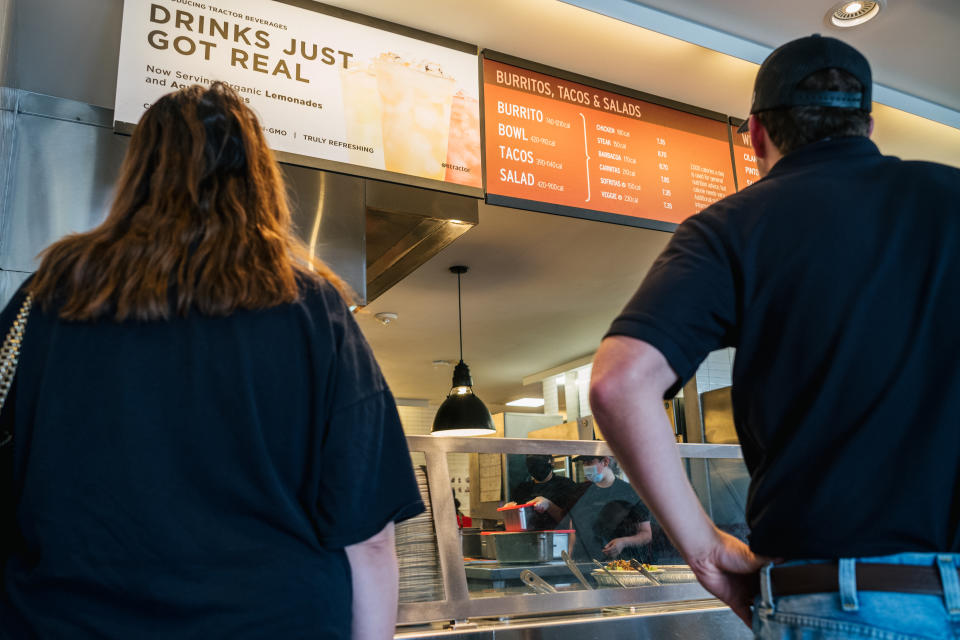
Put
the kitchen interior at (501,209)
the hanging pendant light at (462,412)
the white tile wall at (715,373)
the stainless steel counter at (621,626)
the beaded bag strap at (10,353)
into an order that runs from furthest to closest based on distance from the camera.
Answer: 1. the white tile wall at (715,373)
2. the hanging pendant light at (462,412)
3. the kitchen interior at (501,209)
4. the stainless steel counter at (621,626)
5. the beaded bag strap at (10,353)

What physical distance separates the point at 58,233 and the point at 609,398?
220cm

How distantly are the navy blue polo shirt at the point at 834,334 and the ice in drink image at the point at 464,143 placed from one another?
2.06m

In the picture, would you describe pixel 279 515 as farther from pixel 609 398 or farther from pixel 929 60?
pixel 929 60

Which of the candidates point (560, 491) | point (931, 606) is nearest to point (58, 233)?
point (560, 491)

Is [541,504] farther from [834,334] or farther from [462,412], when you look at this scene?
[462,412]

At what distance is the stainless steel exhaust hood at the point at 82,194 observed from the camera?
2.45m

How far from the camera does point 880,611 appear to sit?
884 mm

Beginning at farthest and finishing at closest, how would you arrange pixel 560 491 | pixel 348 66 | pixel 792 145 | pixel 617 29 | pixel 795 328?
pixel 617 29, pixel 348 66, pixel 560 491, pixel 792 145, pixel 795 328

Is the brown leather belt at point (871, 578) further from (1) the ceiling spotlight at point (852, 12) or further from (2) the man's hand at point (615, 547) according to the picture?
(1) the ceiling spotlight at point (852, 12)

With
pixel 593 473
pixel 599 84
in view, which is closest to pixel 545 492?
pixel 593 473

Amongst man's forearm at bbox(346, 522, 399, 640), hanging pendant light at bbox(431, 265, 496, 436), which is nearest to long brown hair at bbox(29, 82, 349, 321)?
man's forearm at bbox(346, 522, 399, 640)

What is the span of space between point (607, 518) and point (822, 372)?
164cm

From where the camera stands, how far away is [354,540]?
95cm

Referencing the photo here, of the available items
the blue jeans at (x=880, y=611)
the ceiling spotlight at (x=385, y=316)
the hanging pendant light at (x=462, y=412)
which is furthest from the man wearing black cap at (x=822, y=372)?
the ceiling spotlight at (x=385, y=316)
